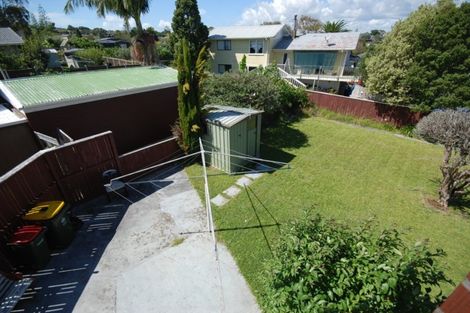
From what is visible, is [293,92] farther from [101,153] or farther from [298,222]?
[298,222]

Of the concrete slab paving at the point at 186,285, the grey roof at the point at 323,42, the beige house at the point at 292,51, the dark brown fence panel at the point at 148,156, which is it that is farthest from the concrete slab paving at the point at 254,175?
the grey roof at the point at 323,42

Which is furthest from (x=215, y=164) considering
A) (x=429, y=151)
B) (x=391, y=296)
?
(x=429, y=151)

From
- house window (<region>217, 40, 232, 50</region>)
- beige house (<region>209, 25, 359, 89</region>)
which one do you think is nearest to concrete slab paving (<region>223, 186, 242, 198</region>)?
beige house (<region>209, 25, 359, 89</region>)

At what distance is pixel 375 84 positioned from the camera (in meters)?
13.7

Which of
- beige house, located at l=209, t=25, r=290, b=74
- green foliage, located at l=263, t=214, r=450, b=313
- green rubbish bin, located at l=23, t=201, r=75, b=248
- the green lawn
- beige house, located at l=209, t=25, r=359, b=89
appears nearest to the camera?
green foliage, located at l=263, t=214, r=450, b=313

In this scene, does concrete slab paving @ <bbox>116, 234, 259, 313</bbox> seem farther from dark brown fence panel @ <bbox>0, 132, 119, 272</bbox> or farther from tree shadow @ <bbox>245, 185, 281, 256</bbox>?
dark brown fence panel @ <bbox>0, 132, 119, 272</bbox>

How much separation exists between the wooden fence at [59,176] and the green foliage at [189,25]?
711 inches

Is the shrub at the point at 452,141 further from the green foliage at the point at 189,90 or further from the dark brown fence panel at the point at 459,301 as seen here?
the green foliage at the point at 189,90

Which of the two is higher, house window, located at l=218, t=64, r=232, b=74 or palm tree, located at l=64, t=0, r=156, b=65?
palm tree, located at l=64, t=0, r=156, b=65

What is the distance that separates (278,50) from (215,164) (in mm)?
21257

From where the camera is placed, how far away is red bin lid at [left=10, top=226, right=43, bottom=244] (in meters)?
4.92

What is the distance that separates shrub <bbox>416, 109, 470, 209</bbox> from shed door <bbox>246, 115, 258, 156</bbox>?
593cm

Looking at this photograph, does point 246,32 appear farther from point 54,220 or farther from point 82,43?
point 82,43

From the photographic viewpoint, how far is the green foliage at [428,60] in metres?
11.0
